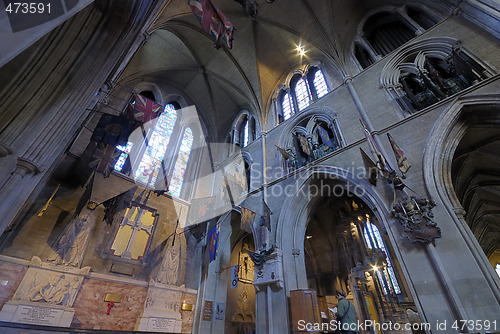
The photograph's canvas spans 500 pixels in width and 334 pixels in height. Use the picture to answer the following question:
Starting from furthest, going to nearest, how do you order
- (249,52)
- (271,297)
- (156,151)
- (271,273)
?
(249,52) → (156,151) → (271,273) → (271,297)

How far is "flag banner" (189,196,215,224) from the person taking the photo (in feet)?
32.4

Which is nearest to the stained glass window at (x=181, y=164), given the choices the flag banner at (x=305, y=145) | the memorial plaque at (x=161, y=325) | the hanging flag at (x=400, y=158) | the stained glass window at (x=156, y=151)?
the stained glass window at (x=156, y=151)

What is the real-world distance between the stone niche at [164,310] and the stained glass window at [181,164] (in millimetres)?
4206

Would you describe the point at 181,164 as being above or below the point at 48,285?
above

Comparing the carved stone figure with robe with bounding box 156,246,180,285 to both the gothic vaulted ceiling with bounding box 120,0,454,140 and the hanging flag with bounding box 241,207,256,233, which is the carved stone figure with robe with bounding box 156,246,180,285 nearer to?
the hanging flag with bounding box 241,207,256,233

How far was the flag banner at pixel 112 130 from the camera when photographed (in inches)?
236

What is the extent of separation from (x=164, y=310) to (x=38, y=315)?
11.5 ft

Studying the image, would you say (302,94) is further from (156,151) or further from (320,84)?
(156,151)

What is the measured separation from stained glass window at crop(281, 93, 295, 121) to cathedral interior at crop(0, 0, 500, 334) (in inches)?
3.3

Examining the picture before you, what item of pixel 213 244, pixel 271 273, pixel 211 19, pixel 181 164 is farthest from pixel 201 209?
pixel 211 19

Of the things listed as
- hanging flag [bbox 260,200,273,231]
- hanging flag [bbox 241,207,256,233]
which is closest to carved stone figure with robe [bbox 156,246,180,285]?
hanging flag [bbox 241,207,256,233]

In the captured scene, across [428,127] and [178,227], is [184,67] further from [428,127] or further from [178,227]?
[428,127]

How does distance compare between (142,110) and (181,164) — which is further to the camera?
(181,164)

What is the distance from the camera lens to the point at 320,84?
10.4 meters
